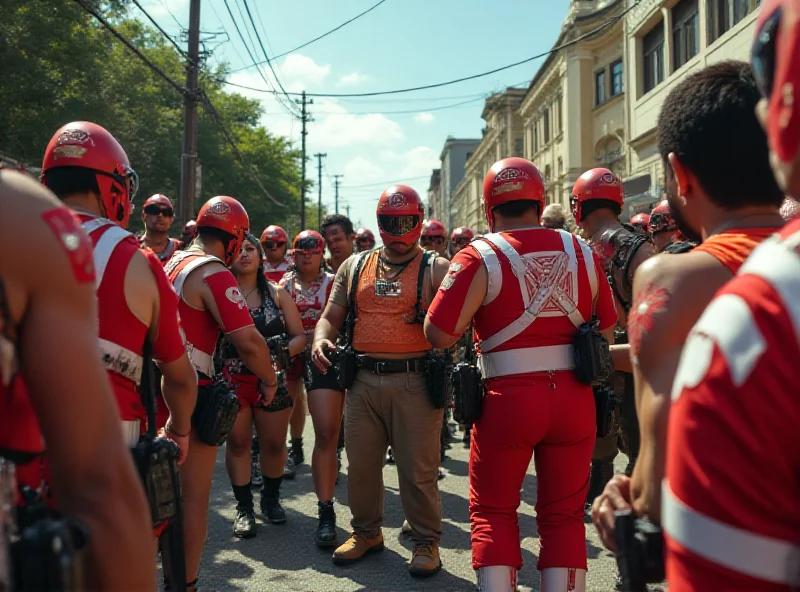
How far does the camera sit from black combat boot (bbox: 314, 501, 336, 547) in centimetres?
511

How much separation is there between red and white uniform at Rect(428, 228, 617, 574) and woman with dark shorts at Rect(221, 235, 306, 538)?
219cm

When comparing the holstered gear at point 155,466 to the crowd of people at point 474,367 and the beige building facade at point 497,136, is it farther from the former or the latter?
the beige building facade at point 497,136

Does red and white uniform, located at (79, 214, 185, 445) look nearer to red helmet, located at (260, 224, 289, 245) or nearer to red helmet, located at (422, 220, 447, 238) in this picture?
red helmet, located at (260, 224, 289, 245)

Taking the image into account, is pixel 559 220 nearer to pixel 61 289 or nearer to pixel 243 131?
pixel 61 289

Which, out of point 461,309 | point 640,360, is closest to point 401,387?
point 461,309

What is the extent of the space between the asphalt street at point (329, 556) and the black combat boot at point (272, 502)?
6cm

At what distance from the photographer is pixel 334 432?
5.41 m

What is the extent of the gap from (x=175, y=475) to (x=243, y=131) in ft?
146

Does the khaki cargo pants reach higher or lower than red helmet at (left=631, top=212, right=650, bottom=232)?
lower

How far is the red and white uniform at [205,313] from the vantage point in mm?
3764

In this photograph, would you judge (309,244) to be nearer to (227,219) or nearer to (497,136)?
(227,219)

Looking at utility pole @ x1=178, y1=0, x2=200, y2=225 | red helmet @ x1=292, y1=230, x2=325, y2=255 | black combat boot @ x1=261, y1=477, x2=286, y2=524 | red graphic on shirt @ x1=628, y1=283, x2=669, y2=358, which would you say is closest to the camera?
red graphic on shirt @ x1=628, y1=283, x2=669, y2=358

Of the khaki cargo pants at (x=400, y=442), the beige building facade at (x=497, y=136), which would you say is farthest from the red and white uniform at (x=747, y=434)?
the beige building facade at (x=497, y=136)

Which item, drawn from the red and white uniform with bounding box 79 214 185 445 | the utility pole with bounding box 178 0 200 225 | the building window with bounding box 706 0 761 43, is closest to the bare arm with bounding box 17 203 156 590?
the red and white uniform with bounding box 79 214 185 445
